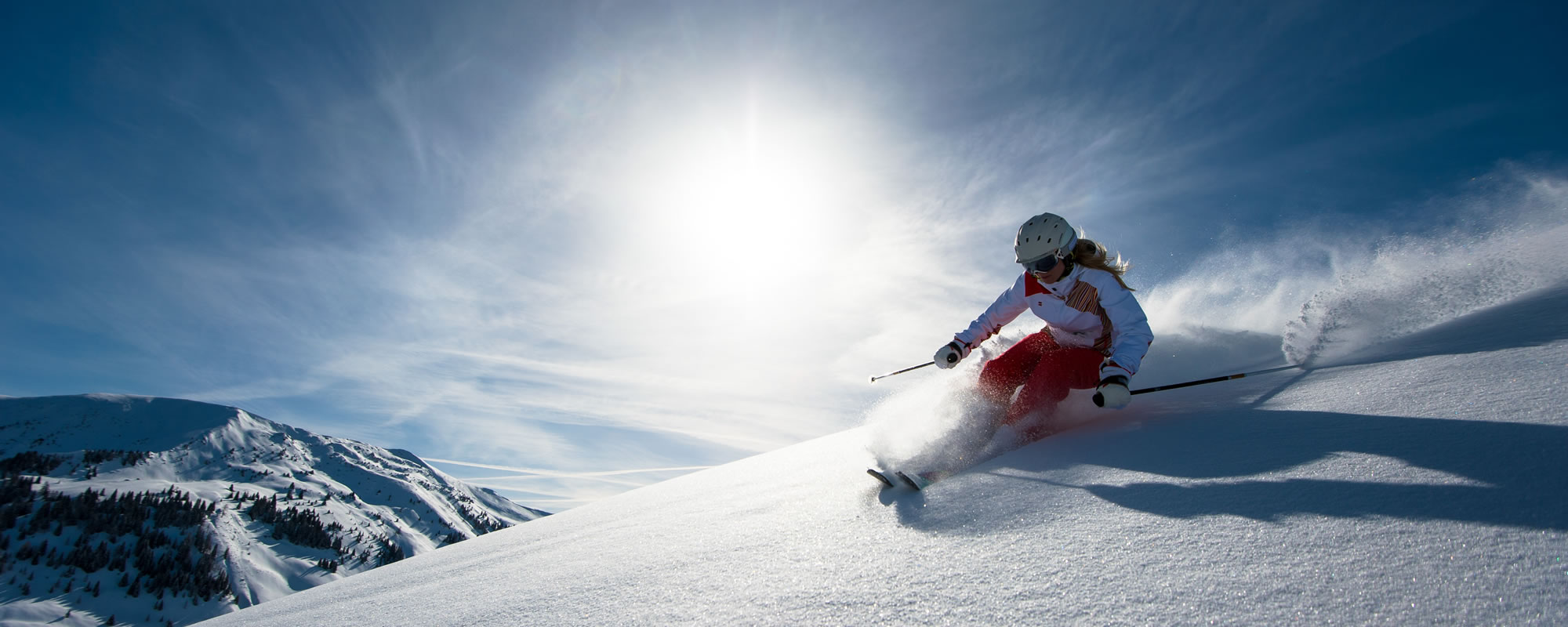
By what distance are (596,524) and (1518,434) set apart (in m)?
A: 4.66

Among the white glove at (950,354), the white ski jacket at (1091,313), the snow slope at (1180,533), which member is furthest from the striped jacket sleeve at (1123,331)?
the white glove at (950,354)

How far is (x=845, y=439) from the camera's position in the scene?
6254mm

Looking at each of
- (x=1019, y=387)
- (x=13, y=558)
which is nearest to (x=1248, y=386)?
(x=1019, y=387)

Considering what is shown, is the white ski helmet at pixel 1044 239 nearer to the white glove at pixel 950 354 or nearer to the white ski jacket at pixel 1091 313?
the white ski jacket at pixel 1091 313

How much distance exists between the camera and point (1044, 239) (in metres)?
4.48

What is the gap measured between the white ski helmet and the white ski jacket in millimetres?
205

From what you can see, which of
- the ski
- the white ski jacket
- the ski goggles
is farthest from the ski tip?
the ski goggles

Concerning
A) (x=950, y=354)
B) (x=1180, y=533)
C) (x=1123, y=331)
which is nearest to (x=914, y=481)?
(x=1180, y=533)

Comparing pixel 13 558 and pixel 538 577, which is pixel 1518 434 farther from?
pixel 13 558

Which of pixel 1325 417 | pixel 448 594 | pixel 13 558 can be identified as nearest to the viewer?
pixel 1325 417

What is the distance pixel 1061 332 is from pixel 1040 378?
841 mm

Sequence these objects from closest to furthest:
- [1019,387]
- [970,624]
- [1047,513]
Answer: [970,624]
[1047,513]
[1019,387]

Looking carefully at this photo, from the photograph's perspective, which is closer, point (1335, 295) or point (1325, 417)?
point (1325, 417)

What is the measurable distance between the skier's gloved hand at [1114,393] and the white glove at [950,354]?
1.75m
